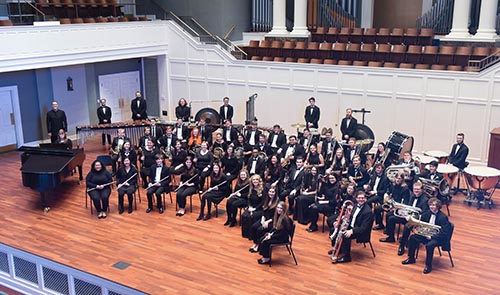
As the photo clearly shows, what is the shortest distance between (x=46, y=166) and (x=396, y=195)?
6797mm

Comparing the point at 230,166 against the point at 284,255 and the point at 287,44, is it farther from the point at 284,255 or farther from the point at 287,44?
the point at 287,44

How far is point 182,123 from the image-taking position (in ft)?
46.8

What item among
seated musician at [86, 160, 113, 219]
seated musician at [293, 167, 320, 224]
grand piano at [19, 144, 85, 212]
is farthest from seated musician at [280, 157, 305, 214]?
grand piano at [19, 144, 85, 212]

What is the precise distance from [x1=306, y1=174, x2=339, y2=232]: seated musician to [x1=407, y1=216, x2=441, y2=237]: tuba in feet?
5.36

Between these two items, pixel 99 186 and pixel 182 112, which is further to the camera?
pixel 182 112

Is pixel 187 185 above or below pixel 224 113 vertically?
below

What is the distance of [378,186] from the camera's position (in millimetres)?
10375

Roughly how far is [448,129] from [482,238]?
4.57m

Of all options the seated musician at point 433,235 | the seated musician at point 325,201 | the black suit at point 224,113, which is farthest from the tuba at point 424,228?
the black suit at point 224,113

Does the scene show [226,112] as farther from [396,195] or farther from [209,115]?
[396,195]

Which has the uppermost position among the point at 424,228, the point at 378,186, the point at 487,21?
the point at 487,21

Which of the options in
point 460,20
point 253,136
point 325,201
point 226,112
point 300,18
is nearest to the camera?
point 325,201

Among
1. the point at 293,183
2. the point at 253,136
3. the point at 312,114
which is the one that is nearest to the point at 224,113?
the point at 253,136

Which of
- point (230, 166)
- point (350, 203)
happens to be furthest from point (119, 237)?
point (350, 203)
